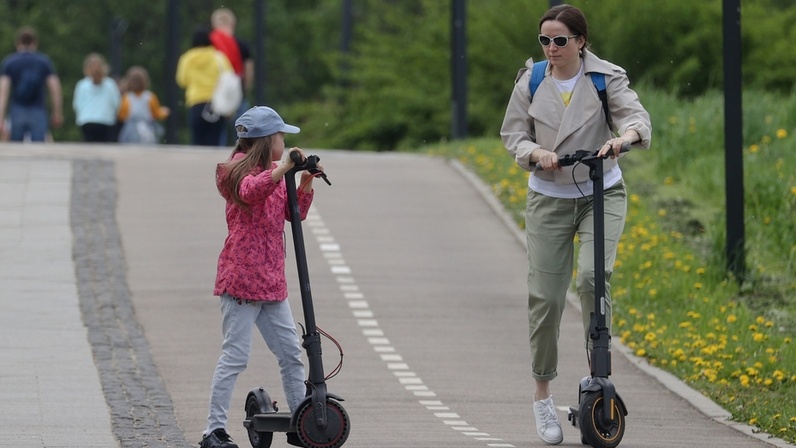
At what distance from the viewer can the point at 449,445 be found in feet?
27.0

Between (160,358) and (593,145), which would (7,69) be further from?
(593,145)

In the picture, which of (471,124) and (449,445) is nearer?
(449,445)

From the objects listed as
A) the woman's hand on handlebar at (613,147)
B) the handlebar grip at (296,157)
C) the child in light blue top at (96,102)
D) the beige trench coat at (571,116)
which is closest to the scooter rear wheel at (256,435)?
the handlebar grip at (296,157)

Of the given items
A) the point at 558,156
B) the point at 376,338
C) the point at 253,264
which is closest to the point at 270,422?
the point at 253,264

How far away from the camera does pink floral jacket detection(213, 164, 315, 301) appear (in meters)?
7.65

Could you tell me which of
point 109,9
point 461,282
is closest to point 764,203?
point 461,282

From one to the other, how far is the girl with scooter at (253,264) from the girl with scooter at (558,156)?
3.76 ft

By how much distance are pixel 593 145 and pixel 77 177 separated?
1039cm

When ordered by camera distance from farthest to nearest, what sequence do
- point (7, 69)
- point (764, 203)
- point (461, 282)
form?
point (7, 69), point (764, 203), point (461, 282)

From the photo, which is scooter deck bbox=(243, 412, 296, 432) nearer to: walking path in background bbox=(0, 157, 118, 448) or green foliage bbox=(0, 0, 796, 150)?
walking path in background bbox=(0, 157, 118, 448)

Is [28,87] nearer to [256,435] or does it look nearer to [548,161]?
[256,435]

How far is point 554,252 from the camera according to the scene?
837 cm

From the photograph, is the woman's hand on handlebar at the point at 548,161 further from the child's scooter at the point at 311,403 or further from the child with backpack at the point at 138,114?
the child with backpack at the point at 138,114

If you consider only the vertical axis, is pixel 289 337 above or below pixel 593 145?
below
